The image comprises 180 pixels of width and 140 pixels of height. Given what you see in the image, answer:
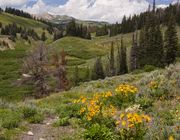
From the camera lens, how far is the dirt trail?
1004cm

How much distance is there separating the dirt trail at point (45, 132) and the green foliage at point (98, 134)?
127 cm

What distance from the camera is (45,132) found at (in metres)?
10.8

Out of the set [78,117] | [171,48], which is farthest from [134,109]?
[171,48]

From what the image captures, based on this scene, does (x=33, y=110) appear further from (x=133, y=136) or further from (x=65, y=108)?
(x=133, y=136)

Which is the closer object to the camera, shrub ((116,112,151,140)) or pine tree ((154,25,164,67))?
shrub ((116,112,151,140))

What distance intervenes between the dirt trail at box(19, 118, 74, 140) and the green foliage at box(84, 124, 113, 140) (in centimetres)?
127

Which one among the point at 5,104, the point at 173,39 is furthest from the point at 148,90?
the point at 173,39

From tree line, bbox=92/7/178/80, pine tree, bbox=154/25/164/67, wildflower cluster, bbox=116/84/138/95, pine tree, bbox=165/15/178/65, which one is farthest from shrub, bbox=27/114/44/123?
pine tree, bbox=165/15/178/65

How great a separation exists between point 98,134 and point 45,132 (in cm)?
265

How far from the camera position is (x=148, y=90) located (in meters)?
14.6

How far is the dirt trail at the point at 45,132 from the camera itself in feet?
32.9

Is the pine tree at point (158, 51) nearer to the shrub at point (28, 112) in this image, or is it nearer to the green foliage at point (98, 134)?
the shrub at point (28, 112)

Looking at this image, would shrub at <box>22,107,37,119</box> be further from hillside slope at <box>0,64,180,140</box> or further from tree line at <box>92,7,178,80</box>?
tree line at <box>92,7,178,80</box>

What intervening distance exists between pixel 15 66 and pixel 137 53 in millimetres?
78909
